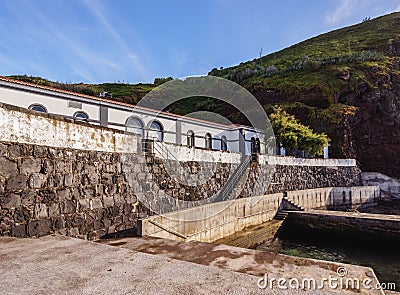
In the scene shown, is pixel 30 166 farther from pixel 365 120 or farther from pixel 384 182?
pixel 365 120

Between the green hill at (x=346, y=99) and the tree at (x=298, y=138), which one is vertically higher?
the green hill at (x=346, y=99)

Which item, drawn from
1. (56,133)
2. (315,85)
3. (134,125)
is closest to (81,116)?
(134,125)

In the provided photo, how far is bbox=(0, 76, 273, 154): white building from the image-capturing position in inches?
395

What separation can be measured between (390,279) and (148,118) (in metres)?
11.6

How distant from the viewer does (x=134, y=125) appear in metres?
13.8

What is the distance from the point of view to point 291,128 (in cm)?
2069

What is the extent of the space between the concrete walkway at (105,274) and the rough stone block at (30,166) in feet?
4.82

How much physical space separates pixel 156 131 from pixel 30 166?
10.0 metres

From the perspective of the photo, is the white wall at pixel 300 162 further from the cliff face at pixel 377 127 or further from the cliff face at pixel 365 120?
the cliff face at pixel 377 127

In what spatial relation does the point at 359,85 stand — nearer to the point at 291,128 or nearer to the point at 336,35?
the point at 291,128

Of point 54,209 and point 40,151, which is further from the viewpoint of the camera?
point 54,209

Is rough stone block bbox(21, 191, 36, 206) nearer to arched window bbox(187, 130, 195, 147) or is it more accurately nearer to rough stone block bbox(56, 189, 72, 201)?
rough stone block bbox(56, 189, 72, 201)

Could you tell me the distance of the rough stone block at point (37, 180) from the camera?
4.75 metres

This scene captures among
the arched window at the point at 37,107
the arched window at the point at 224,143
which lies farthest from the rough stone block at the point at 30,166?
the arched window at the point at 224,143
